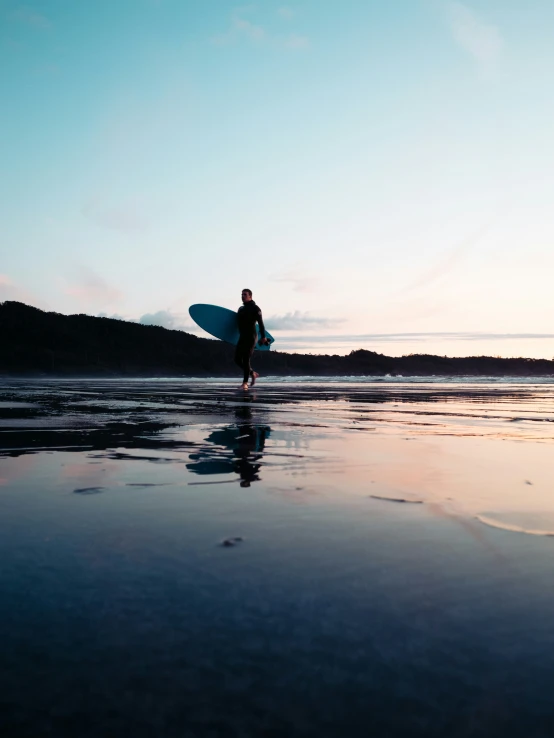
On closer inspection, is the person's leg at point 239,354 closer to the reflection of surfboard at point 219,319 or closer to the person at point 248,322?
the person at point 248,322

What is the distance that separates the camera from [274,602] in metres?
1.50

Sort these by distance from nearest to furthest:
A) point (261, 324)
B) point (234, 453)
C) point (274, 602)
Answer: point (274, 602)
point (234, 453)
point (261, 324)

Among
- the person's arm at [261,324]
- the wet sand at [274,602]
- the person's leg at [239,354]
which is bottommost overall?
the wet sand at [274,602]

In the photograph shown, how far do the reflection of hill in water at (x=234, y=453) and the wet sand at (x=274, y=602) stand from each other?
0.08 m

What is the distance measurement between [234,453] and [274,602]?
2.71 m

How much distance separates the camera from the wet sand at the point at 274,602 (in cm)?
105

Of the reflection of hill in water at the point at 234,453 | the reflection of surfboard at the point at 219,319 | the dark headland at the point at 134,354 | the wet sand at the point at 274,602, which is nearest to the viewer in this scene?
the wet sand at the point at 274,602

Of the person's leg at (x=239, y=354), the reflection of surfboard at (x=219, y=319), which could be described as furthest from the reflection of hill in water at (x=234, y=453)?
the reflection of surfboard at (x=219, y=319)

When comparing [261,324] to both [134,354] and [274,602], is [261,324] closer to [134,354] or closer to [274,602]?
[274,602]

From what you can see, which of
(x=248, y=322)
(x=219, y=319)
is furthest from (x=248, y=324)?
(x=219, y=319)

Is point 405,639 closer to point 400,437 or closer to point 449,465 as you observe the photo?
point 449,465

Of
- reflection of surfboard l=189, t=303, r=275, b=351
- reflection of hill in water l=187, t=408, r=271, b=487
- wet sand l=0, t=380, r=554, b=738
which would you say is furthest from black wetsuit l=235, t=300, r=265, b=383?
wet sand l=0, t=380, r=554, b=738

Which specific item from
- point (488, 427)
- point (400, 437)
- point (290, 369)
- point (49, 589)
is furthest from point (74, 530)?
point (290, 369)

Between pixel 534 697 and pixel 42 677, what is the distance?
900 mm
